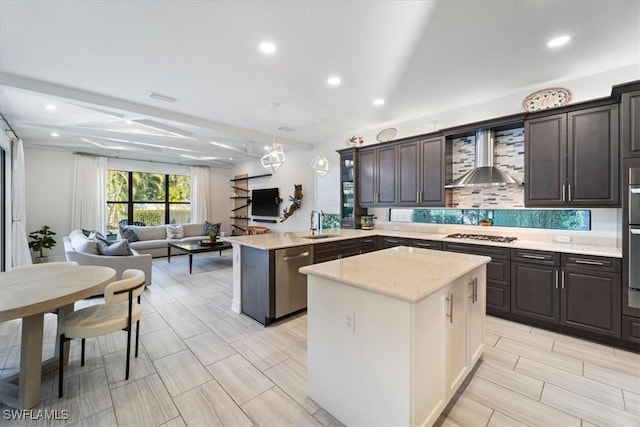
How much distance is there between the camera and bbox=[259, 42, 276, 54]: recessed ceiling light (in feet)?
8.14

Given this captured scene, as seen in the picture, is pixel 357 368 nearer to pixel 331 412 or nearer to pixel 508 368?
pixel 331 412

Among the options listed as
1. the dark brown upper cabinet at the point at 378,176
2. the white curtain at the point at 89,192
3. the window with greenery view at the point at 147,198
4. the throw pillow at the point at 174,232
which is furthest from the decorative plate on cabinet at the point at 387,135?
the white curtain at the point at 89,192

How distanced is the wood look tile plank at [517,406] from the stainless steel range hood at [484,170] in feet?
8.06

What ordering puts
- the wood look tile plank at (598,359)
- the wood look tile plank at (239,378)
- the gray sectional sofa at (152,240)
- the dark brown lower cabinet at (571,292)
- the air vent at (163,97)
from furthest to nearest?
the gray sectional sofa at (152,240)
the air vent at (163,97)
the dark brown lower cabinet at (571,292)
the wood look tile plank at (598,359)
the wood look tile plank at (239,378)

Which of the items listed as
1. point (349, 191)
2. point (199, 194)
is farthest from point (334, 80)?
point (199, 194)

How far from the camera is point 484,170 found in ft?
12.0

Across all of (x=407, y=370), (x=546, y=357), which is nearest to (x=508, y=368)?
(x=546, y=357)

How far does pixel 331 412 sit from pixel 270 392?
507 millimetres

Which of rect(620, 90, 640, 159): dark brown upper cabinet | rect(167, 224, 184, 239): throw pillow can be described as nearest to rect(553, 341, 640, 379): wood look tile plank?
Answer: rect(620, 90, 640, 159): dark brown upper cabinet

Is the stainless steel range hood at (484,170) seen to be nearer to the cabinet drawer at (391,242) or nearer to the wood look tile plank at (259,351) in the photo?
the cabinet drawer at (391,242)

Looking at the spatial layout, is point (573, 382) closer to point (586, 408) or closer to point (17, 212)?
point (586, 408)

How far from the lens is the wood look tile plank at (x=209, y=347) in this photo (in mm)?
2459

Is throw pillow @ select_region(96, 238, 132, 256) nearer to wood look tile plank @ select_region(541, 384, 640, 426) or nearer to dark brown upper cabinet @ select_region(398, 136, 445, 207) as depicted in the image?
dark brown upper cabinet @ select_region(398, 136, 445, 207)

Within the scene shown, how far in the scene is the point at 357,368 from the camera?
1598 millimetres
